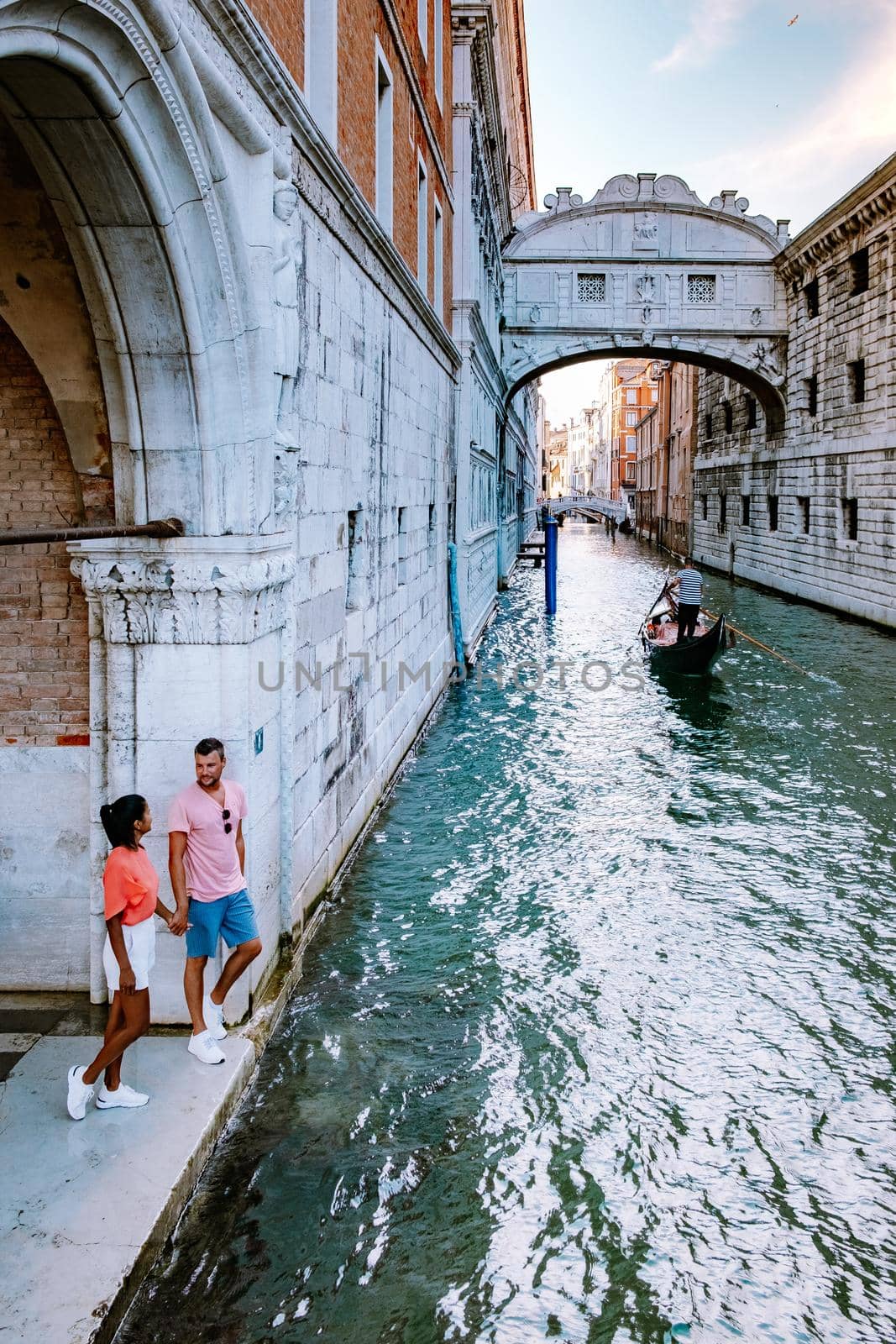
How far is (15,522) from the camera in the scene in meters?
4.81

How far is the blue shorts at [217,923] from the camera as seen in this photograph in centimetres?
443

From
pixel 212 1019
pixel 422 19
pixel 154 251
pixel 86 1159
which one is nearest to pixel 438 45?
pixel 422 19

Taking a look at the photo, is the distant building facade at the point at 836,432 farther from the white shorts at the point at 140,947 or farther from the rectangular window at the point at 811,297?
the white shorts at the point at 140,947

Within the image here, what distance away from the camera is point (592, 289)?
85.8 ft

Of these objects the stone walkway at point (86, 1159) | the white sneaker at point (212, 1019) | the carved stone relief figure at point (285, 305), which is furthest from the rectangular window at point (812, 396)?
the white sneaker at point (212, 1019)

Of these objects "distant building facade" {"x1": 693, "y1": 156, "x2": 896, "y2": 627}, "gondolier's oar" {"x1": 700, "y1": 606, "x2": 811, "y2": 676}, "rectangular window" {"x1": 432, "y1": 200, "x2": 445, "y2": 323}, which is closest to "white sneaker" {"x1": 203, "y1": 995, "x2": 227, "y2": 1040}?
"rectangular window" {"x1": 432, "y1": 200, "x2": 445, "y2": 323}

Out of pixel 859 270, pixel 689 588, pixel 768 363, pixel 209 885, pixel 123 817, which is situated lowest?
pixel 209 885

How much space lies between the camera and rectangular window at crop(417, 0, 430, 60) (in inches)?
462

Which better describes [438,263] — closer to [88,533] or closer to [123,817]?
[88,533]

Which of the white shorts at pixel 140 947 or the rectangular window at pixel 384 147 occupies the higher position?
the rectangular window at pixel 384 147

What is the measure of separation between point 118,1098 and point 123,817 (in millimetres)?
1039

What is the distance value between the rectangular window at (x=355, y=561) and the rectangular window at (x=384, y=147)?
2805 millimetres

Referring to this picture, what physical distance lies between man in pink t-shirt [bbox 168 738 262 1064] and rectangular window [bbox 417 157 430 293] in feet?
28.4

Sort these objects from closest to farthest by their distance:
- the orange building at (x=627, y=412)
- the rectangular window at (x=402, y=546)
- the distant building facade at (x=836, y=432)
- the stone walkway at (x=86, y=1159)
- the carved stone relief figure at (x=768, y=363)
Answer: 1. the stone walkway at (x=86, y=1159)
2. the rectangular window at (x=402, y=546)
3. the distant building facade at (x=836, y=432)
4. the carved stone relief figure at (x=768, y=363)
5. the orange building at (x=627, y=412)
